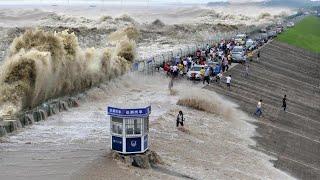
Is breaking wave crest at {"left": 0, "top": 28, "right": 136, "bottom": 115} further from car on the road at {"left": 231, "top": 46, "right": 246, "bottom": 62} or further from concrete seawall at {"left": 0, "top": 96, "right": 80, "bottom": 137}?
car on the road at {"left": 231, "top": 46, "right": 246, "bottom": 62}

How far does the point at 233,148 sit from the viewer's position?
26.5 metres

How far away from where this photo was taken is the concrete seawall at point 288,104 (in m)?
28.5

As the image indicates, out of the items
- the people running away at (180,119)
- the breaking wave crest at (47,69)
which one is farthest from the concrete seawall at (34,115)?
the people running away at (180,119)

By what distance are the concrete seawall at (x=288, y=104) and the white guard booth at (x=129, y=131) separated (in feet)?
22.9

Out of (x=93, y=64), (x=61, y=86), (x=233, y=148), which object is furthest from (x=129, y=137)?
(x=93, y=64)

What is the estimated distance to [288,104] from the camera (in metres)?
43.4

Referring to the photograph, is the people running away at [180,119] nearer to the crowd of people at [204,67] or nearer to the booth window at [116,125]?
the booth window at [116,125]

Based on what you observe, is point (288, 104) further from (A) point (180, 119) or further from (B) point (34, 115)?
(B) point (34, 115)

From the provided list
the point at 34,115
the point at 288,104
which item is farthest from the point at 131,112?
the point at 288,104

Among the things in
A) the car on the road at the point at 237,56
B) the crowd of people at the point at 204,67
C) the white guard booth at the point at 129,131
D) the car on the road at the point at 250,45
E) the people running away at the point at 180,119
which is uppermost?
the white guard booth at the point at 129,131

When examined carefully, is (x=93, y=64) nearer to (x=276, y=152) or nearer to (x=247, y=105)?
(x=247, y=105)

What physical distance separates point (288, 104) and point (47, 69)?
56.9ft

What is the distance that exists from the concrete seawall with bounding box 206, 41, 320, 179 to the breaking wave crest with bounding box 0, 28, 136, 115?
8.81 metres

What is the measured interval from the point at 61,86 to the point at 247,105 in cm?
1176
